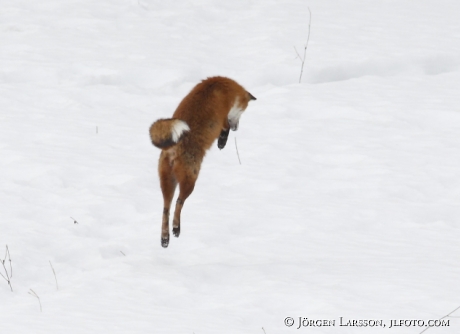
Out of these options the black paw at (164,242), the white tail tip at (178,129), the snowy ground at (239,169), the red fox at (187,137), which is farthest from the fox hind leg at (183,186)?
the white tail tip at (178,129)

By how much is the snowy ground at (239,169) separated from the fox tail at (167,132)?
108 cm

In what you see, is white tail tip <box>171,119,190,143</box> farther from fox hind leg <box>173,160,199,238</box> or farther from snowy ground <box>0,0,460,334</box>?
snowy ground <box>0,0,460,334</box>

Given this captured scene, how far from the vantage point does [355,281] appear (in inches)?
225

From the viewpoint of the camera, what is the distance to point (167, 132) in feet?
19.9

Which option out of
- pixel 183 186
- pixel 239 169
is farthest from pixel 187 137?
pixel 239 169

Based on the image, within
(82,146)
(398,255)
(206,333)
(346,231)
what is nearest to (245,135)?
(82,146)

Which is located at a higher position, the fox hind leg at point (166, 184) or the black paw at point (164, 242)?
the fox hind leg at point (166, 184)

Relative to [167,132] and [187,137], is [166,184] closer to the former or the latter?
[187,137]

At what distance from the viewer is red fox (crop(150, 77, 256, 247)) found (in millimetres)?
6137

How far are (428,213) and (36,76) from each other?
6.53 meters

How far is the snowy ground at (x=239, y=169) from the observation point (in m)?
5.48

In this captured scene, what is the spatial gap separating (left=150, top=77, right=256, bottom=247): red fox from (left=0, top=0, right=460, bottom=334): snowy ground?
1.94 ft

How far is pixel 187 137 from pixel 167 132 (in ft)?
1.75

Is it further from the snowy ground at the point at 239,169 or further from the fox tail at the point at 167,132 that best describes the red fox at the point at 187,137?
the snowy ground at the point at 239,169
